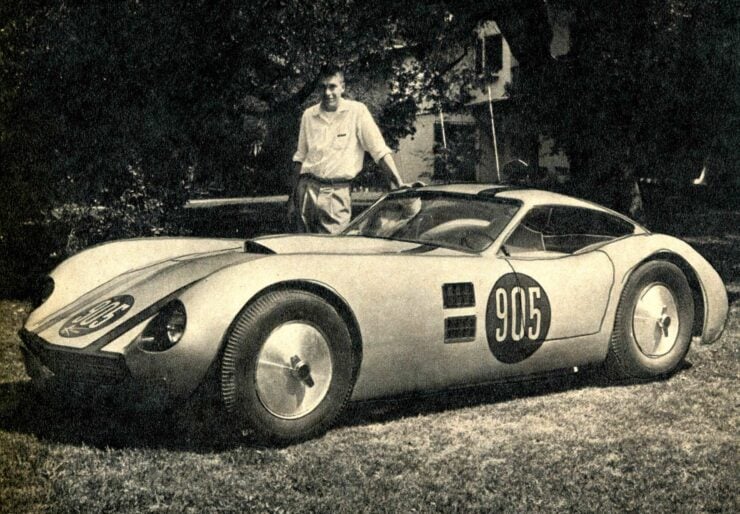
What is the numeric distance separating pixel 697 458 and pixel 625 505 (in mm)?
738

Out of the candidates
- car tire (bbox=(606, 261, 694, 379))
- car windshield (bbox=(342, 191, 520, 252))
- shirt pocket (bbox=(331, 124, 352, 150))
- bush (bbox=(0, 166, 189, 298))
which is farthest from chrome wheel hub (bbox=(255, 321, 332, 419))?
bush (bbox=(0, 166, 189, 298))

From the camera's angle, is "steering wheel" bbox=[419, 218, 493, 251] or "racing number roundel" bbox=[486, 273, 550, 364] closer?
"racing number roundel" bbox=[486, 273, 550, 364]

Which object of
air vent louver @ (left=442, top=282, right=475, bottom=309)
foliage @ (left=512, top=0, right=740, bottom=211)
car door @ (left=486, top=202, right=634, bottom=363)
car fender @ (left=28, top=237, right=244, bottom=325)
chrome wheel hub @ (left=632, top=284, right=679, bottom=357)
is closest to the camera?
air vent louver @ (left=442, top=282, right=475, bottom=309)

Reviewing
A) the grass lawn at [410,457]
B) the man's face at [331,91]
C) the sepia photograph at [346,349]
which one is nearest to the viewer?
the grass lawn at [410,457]

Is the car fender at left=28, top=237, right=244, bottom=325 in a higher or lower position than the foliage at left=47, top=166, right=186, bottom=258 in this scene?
higher

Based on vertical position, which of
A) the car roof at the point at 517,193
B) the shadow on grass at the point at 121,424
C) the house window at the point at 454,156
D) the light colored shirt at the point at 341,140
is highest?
the light colored shirt at the point at 341,140

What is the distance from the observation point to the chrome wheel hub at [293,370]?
379cm

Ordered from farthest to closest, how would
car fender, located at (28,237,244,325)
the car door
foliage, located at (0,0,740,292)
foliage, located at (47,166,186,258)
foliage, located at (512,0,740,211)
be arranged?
foliage, located at (512,0,740,211) → foliage, located at (47,166,186,258) → foliage, located at (0,0,740,292) → car fender, located at (28,237,244,325) → the car door

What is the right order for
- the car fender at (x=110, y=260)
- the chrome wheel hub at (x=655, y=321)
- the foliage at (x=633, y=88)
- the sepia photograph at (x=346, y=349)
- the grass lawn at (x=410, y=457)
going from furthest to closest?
the foliage at (x=633, y=88), the chrome wheel hub at (x=655, y=321), the car fender at (x=110, y=260), the sepia photograph at (x=346, y=349), the grass lawn at (x=410, y=457)

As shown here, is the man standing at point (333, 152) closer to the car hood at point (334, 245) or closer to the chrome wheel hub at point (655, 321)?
the car hood at point (334, 245)

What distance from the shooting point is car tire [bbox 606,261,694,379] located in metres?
5.07

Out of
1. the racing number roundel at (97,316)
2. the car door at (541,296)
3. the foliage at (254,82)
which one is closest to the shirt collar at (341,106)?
the car door at (541,296)

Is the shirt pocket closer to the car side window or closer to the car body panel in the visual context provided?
the car body panel

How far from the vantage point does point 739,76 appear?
41.0 ft
